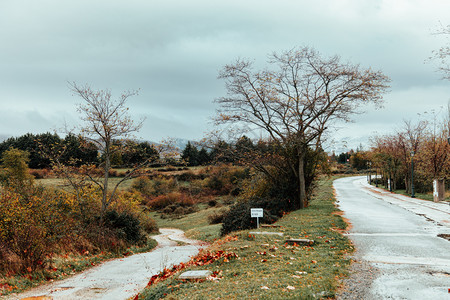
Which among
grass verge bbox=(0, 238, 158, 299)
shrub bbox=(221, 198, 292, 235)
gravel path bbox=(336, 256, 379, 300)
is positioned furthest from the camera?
shrub bbox=(221, 198, 292, 235)

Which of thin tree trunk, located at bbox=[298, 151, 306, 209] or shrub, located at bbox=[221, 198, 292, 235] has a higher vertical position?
thin tree trunk, located at bbox=[298, 151, 306, 209]

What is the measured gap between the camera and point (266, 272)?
7121 millimetres

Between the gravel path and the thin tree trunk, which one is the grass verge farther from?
the thin tree trunk

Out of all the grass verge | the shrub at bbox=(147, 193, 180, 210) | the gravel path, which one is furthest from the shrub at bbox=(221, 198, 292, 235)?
the shrub at bbox=(147, 193, 180, 210)

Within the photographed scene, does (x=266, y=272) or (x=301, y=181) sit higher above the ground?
(x=301, y=181)

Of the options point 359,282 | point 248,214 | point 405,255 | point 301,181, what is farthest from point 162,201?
point 359,282

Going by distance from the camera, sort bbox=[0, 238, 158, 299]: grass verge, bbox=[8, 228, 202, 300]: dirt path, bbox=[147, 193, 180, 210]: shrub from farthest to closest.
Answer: bbox=[147, 193, 180, 210]: shrub, bbox=[0, 238, 158, 299]: grass verge, bbox=[8, 228, 202, 300]: dirt path

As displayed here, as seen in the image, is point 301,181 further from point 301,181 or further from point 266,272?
point 266,272

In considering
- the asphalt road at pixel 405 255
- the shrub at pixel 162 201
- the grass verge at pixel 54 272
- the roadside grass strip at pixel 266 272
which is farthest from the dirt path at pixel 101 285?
the shrub at pixel 162 201

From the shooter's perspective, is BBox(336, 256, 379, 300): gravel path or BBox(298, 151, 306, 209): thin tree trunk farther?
BBox(298, 151, 306, 209): thin tree trunk

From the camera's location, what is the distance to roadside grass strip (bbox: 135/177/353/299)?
5.83 meters

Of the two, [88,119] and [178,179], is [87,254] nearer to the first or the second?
[88,119]

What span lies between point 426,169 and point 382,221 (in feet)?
74.7

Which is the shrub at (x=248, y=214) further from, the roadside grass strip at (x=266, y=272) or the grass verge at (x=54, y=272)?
the roadside grass strip at (x=266, y=272)
